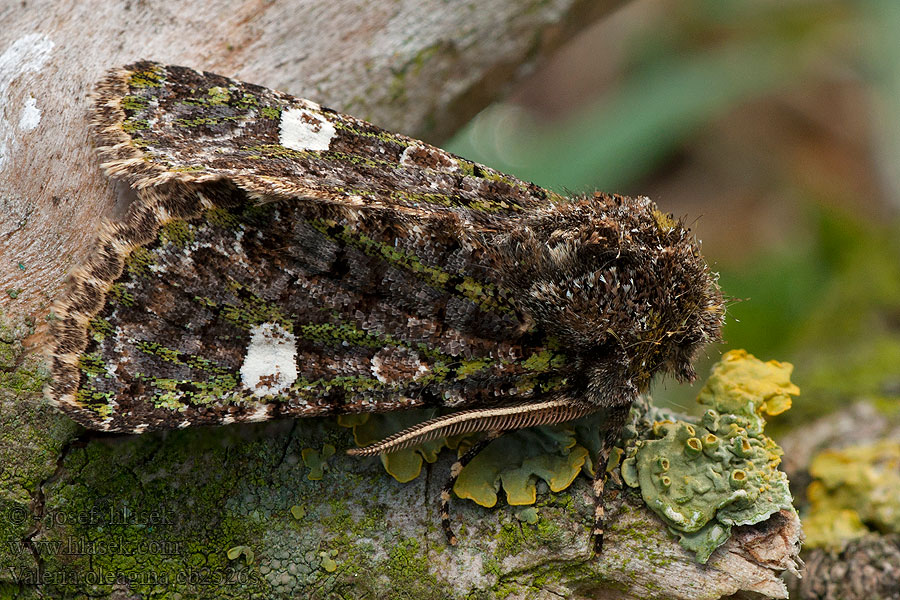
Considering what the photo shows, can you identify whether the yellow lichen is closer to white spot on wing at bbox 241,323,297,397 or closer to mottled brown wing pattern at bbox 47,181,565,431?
mottled brown wing pattern at bbox 47,181,565,431

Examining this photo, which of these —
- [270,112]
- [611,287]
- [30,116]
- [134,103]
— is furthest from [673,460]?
[30,116]

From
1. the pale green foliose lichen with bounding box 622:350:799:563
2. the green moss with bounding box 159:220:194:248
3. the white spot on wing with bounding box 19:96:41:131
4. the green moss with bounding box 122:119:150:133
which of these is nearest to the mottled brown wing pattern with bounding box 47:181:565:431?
the green moss with bounding box 159:220:194:248

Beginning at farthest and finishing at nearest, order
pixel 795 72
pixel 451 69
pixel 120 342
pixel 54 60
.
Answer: pixel 795 72 < pixel 451 69 < pixel 54 60 < pixel 120 342

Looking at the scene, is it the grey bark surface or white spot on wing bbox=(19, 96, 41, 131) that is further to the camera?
white spot on wing bbox=(19, 96, 41, 131)

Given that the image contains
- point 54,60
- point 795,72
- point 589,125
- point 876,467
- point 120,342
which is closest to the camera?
point 120,342

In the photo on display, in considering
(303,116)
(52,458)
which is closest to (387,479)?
(52,458)

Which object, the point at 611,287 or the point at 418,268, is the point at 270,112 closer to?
the point at 418,268

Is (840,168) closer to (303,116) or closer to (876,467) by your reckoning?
(876,467)
